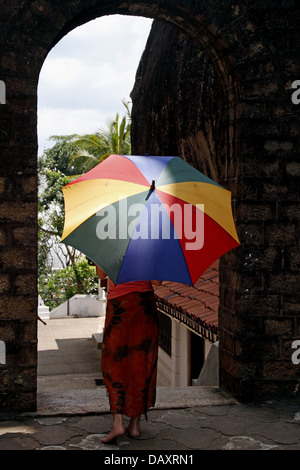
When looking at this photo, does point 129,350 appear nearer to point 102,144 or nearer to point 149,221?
point 149,221

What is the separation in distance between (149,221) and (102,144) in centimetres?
2349

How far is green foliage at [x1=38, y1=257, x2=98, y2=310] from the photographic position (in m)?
22.7

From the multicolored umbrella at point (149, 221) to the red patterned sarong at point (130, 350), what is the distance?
0.80 m

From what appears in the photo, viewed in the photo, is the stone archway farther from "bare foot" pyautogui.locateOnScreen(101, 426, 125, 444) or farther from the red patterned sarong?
"bare foot" pyautogui.locateOnScreen(101, 426, 125, 444)

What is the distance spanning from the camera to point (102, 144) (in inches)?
1026

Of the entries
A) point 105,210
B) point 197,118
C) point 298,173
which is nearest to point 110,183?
point 105,210

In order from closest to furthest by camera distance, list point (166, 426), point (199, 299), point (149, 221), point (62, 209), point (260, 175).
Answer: point (149, 221), point (166, 426), point (260, 175), point (199, 299), point (62, 209)

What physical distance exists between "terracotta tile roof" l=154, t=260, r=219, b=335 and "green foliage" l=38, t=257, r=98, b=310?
1402 centimetres

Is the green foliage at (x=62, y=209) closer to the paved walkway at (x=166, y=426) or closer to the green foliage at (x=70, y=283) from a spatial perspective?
the green foliage at (x=70, y=283)

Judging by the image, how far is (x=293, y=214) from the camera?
Result: 4.80 metres

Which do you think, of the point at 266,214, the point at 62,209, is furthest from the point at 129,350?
the point at 62,209

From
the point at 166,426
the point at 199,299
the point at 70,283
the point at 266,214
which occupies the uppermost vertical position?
the point at 266,214

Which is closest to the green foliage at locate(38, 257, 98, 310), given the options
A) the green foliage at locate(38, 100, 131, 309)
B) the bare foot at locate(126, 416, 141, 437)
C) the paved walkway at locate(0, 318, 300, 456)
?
the green foliage at locate(38, 100, 131, 309)

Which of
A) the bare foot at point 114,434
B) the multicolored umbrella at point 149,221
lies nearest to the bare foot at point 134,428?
the bare foot at point 114,434
